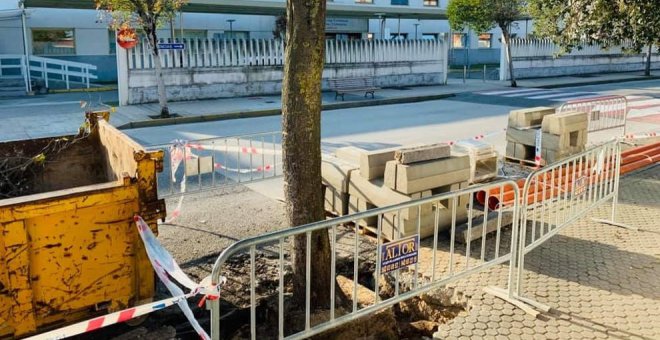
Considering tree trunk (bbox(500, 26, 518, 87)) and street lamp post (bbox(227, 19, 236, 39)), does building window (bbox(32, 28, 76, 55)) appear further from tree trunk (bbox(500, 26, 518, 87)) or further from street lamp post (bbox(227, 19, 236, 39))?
tree trunk (bbox(500, 26, 518, 87))

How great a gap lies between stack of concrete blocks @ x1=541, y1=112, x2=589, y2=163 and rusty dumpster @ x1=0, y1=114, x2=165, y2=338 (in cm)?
748

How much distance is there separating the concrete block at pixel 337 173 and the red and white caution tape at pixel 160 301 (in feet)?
10.2

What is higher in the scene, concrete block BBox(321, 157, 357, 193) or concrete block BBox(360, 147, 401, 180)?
concrete block BBox(360, 147, 401, 180)

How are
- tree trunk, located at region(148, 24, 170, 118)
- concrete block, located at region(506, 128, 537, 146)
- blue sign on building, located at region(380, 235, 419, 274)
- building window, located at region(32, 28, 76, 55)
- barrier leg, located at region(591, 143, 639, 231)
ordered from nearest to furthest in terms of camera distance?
blue sign on building, located at region(380, 235, 419, 274) < barrier leg, located at region(591, 143, 639, 231) < concrete block, located at region(506, 128, 537, 146) < tree trunk, located at region(148, 24, 170, 118) < building window, located at region(32, 28, 76, 55)

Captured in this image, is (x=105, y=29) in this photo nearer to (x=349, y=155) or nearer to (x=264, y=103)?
(x=264, y=103)

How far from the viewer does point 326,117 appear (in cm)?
1750

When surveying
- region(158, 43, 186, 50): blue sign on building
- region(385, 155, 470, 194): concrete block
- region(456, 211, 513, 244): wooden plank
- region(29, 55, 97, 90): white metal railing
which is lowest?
region(456, 211, 513, 244): wooden plank

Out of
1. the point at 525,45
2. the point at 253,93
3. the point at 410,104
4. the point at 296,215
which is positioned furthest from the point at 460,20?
the point at 296,215

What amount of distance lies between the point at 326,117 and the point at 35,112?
29.4 ft

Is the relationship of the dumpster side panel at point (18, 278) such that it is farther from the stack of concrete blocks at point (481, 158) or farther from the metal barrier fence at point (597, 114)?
the metal barrier fence at point (597, 114)

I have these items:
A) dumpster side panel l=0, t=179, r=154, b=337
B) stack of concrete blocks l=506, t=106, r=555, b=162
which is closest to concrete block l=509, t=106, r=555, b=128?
stack of concrete blocks l=506, t=106, r=555, b=162

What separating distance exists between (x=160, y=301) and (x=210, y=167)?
4.68 metres

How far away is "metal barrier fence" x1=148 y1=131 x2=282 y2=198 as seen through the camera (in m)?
8.05

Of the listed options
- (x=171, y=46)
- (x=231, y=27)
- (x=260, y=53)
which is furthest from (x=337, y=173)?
(x=231, y=27)
